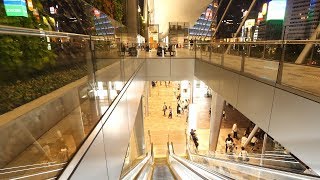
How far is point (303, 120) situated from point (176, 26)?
92.9 feet

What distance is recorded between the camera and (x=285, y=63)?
15.2 ft

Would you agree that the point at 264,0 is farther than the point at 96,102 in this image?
Yes

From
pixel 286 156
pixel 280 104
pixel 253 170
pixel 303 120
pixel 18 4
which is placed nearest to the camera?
pixel 18 4

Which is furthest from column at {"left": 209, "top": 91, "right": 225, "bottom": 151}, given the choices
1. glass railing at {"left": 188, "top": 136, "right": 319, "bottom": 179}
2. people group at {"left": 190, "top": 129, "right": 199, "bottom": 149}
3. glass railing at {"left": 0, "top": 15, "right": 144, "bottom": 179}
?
glass railing at {"left": 0, "top": 15, "right": 144, "bottom": 179}

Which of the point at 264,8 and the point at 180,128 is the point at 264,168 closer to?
the point at 264,8

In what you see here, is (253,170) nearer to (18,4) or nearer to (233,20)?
(18,4)

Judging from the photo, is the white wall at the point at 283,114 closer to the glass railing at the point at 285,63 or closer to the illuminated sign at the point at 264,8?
the glass railing at the point at 285,63

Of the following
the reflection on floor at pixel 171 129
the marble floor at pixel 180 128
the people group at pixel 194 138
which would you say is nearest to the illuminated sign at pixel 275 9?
the marble floor at pixel 180 128

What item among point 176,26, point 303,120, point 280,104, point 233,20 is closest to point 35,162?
point 303,120

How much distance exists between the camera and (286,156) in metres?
6.17

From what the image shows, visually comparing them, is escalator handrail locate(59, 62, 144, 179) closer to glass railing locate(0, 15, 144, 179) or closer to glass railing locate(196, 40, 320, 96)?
glass railing locate(0, 15, 144, 179)

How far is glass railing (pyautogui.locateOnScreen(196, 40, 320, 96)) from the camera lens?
13.9ft

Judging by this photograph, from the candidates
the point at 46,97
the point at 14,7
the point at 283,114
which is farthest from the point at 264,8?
the point at 14,7

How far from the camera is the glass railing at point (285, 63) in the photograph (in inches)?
166
